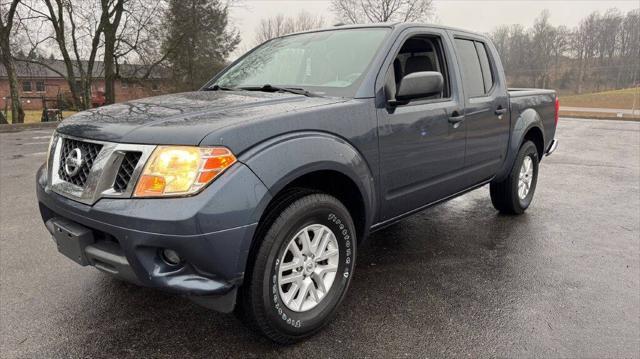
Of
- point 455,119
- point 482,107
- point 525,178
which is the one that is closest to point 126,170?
point 455,119

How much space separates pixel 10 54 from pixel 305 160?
22.7 metres

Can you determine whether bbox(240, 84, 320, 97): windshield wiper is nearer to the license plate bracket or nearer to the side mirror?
the side mirror

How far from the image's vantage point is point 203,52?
29250mm

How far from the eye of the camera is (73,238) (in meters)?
2.27

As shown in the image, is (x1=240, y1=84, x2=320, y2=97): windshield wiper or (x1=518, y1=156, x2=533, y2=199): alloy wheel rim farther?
(x1=518, y1=156, x2=533, y2=199): alloy wheel rim

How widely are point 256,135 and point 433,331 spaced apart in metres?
1.56

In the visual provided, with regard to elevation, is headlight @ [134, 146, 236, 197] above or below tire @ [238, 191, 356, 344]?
above

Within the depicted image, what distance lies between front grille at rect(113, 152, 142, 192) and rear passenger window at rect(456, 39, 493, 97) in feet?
8.99

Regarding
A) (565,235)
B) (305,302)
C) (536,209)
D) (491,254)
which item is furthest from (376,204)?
(536,209)

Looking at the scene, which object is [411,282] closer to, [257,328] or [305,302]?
[305,302]

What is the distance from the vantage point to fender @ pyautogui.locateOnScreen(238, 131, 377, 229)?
2.15m

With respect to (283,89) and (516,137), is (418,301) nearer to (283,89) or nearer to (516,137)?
(283,89)

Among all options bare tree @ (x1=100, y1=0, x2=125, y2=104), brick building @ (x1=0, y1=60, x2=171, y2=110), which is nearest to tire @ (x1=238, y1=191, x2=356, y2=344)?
bare tree @ (x1=100, y1=0, x2=125, y2=104)

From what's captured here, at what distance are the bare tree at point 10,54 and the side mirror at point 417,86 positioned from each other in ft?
71.5
